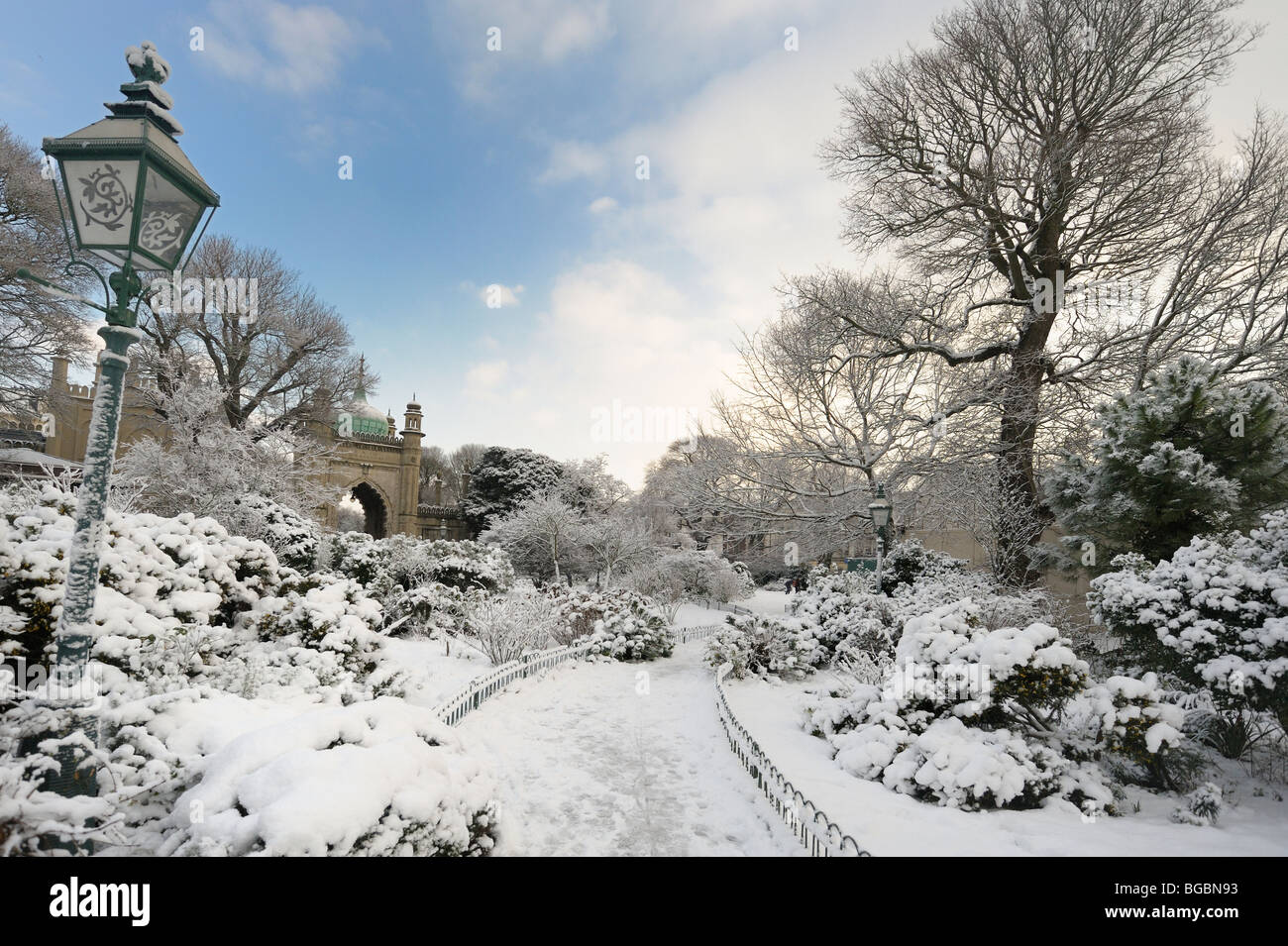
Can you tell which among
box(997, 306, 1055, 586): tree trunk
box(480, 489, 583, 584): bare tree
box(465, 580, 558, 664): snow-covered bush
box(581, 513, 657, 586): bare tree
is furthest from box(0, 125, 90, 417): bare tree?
box(997, 306, 1055, 586): tree trunk

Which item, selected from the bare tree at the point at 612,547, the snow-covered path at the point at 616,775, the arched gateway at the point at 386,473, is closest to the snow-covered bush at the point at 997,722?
the snow-covered path at the point at 616,775

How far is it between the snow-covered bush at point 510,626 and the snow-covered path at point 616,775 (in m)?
0.84

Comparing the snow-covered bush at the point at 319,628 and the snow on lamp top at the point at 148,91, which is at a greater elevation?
the snow on lamp top at the point at 148,91

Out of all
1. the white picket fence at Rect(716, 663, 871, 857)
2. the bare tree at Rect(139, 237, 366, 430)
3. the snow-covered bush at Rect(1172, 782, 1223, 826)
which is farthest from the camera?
the bare tree at Rect(139, 237, 366, 430)

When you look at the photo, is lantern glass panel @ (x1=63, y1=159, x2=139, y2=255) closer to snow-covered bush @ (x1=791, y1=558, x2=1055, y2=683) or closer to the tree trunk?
snow-covered bush @ (x1=791, y1=558, x2=1055, y2=683)

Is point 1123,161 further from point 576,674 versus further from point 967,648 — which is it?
point 576,674

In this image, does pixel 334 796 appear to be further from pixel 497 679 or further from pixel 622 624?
pixel 622 624

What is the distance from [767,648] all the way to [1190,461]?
7363 mm

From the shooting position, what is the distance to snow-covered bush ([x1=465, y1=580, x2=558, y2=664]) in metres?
10.3

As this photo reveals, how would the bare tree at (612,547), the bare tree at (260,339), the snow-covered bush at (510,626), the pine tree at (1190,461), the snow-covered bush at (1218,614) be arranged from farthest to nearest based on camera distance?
the bare tree at (612,547), the bare tree at (260,339), the snow-covered bush at (510,626), the pine tree at (1190,461), the snow-covered bush at (1218,614)

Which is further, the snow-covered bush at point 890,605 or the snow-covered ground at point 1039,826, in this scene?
the snow-covered bush at point 890,605

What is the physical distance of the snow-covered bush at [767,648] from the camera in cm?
1126

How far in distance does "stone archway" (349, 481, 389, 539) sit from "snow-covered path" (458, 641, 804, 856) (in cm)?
2628

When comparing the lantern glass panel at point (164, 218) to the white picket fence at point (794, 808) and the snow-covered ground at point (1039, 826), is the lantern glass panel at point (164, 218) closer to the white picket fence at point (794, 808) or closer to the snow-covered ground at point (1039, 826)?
the white picket fence at point (794, 808)
